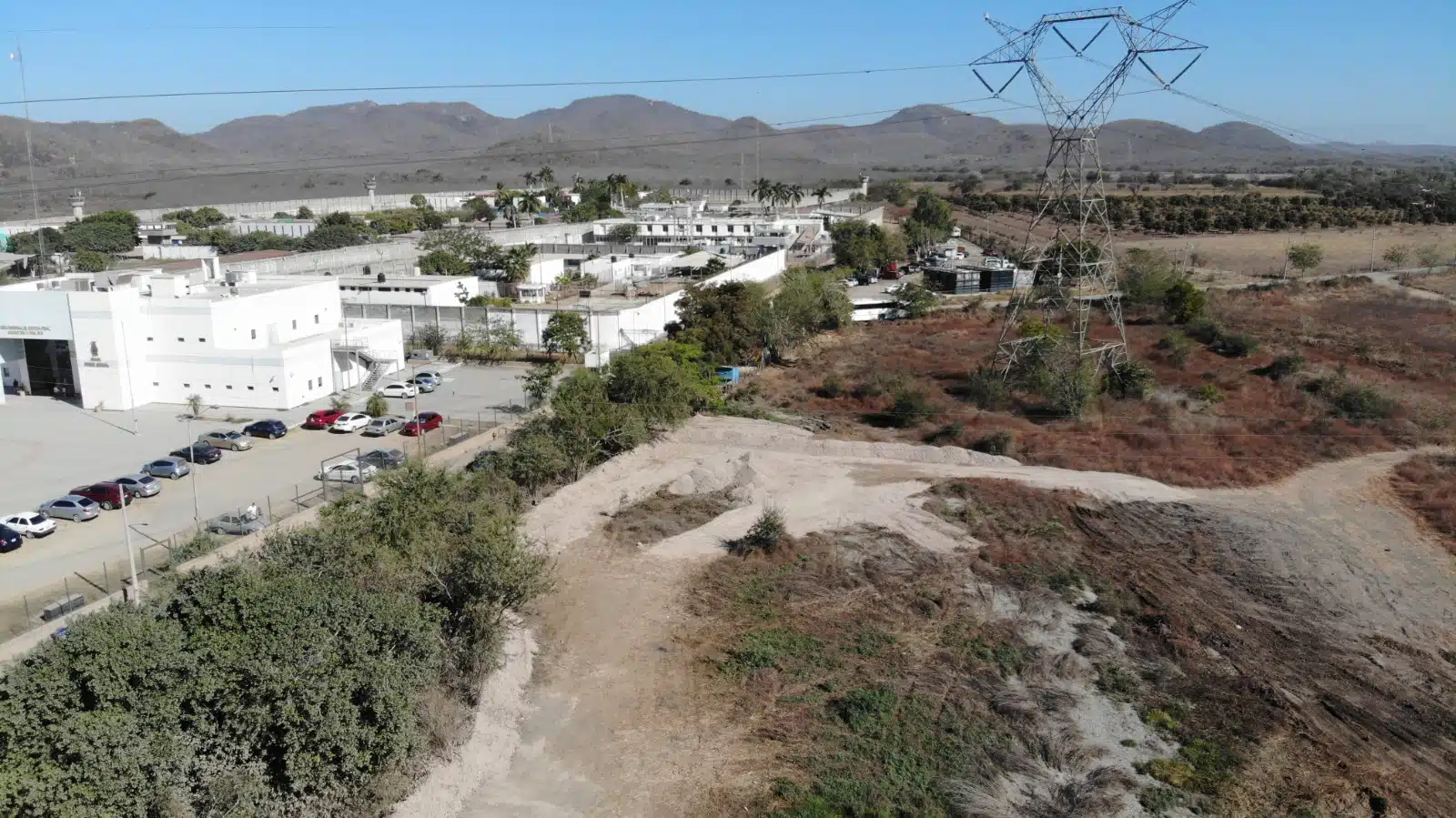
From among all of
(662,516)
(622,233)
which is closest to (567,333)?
(662,516)

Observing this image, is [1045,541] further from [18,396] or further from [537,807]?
[18,396]

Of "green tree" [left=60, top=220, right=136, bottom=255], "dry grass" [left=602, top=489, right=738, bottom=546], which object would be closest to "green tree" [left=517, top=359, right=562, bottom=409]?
"dry grass" [left=602, top=489, right=738, bottom=546]

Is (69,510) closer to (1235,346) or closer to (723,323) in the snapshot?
(723,323)

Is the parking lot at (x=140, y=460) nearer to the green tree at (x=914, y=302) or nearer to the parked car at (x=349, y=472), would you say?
the parked car at (x=349, y=472)

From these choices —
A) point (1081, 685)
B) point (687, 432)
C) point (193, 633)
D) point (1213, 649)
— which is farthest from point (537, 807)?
point (687, 432)

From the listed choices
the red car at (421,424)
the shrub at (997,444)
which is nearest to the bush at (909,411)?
the shrub at (997,444)

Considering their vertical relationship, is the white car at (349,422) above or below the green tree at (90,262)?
below

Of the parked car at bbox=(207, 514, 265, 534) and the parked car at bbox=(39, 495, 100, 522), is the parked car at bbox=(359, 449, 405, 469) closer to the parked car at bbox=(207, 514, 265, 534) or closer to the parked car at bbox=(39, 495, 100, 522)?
the parked car at bbox=(207, 514, 265, 534)
